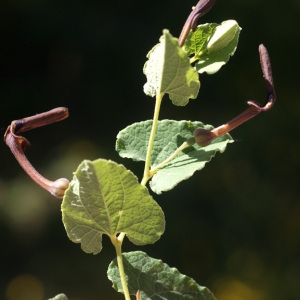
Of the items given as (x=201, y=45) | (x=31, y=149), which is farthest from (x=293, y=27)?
(x=201, y=45)

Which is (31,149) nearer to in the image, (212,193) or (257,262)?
(212,193)

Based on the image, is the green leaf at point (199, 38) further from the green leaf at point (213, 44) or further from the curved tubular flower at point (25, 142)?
the curved tubular flower at point (25, 142)

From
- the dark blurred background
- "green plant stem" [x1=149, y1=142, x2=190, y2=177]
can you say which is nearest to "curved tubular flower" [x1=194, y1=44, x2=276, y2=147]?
"green plant stem" [x1=149, y1=142, x2=190, y2=177]

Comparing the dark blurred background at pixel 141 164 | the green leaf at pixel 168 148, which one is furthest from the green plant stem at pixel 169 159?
the dark blurred background at pixel 141 164

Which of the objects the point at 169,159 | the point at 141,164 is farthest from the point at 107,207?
the point at 141,164

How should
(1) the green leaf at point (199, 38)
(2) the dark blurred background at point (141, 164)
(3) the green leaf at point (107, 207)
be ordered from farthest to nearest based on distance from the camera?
(2) the dark blurred background at point (141, 164), (1) the green leaf at point (199, 38), (3) the green leaf at point (107, 207)

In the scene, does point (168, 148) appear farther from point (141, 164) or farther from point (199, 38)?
point (141, 164)
